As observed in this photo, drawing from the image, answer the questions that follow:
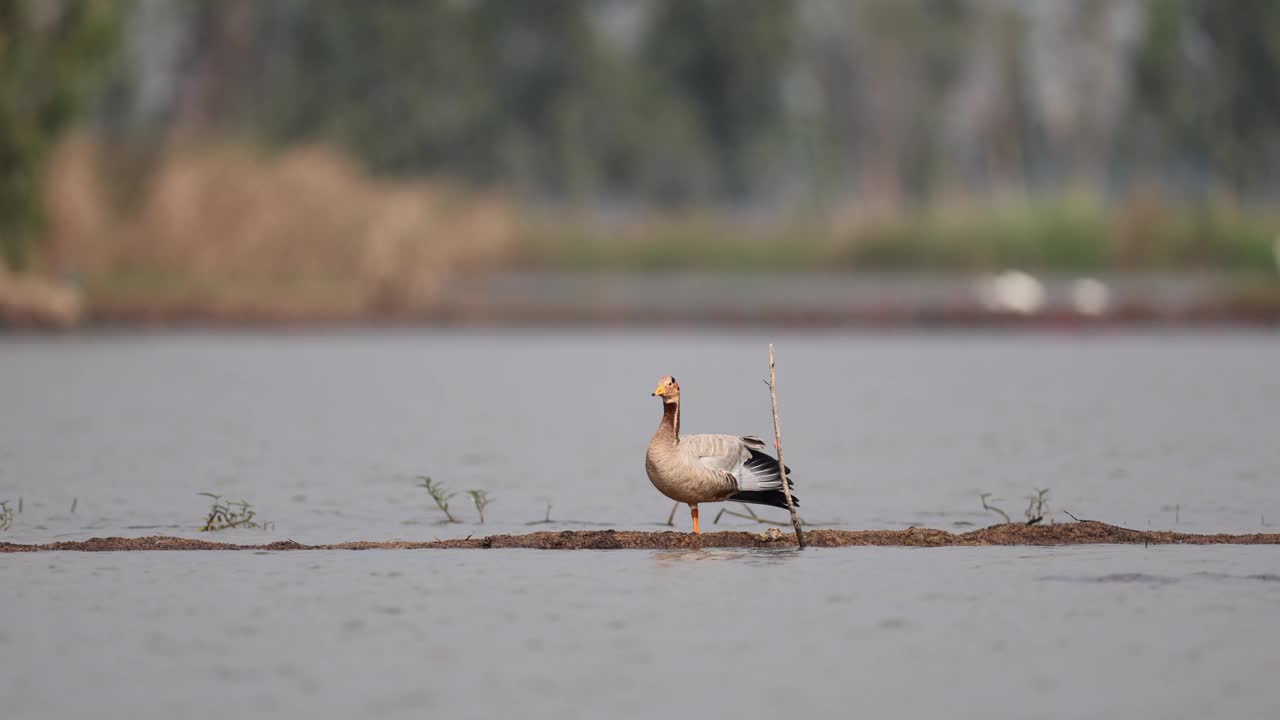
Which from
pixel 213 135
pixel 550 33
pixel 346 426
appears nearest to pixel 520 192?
pixel 550 33

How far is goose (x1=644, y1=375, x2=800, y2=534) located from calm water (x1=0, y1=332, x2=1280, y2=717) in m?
0.41

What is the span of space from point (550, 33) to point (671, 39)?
16.3ft

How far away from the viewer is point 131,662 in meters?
9.80

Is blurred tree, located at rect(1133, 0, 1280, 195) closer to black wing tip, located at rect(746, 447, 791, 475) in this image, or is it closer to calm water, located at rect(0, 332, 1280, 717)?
calm water, located at rect(0, 332, 1280, 717)

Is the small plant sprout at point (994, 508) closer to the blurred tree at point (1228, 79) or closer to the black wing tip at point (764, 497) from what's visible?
the black wing tip at point (764, 497)

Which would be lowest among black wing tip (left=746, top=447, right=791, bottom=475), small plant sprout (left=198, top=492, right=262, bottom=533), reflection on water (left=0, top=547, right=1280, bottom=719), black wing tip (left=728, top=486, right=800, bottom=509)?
reflection on water (left=0, top=547, right=1280, bottom=719)

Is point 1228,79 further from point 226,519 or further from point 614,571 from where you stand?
point 614,571

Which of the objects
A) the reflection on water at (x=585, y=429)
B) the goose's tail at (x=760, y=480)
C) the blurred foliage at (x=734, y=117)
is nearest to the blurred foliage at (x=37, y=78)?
the blurred foliage at (x=734, y=117)

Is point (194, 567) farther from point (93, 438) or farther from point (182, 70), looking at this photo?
point (182, 70)

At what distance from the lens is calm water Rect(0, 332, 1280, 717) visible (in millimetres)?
9297

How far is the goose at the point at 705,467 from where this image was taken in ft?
43.3

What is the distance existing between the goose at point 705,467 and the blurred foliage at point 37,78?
89.5ft

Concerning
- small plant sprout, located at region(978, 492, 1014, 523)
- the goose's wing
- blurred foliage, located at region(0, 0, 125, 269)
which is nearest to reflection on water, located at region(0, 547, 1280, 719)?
the goose's wing

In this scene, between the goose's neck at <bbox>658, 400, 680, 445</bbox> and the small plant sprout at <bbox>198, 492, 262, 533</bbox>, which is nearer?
the goose's neck at <bbox>658, 400, 680, 445</bbox>
